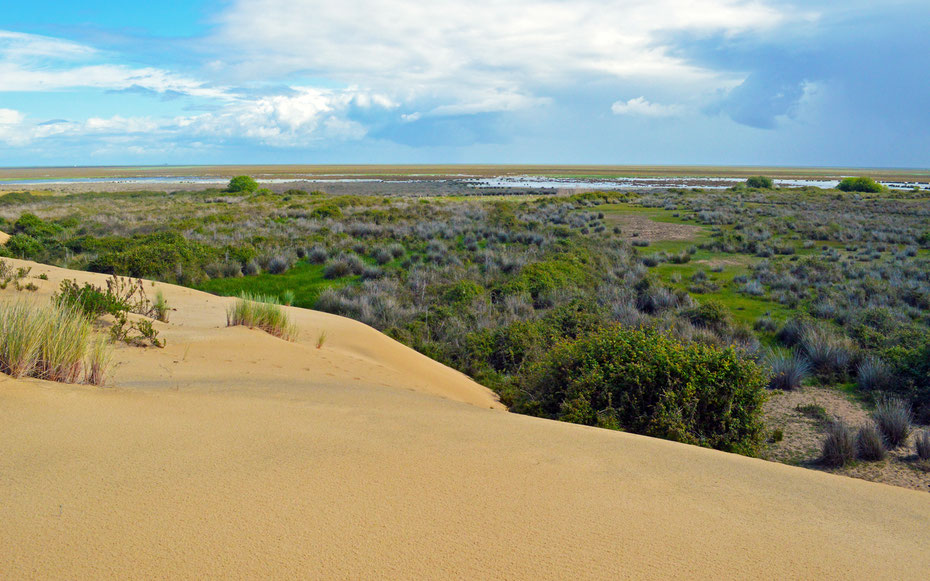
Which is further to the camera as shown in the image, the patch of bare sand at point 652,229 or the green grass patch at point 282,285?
the patch of bare sand at point 652,229

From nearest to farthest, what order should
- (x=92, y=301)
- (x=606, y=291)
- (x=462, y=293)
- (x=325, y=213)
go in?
(x=92, y=301) → (x=462, y=293) → (x=606, y=291) → (x=325, y=213)

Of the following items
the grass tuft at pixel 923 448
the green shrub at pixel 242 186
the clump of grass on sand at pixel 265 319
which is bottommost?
the grass tuft at pixel 923 448

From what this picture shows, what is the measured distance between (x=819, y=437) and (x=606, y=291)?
30.1 feet

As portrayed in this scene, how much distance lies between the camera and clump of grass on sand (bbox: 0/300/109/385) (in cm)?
487

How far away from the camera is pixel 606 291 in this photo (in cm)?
1680

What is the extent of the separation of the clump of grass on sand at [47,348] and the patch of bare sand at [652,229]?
92.3ft

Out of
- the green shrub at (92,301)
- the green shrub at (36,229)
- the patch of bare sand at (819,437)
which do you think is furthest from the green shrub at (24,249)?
the patch of bare sand at (819,437)

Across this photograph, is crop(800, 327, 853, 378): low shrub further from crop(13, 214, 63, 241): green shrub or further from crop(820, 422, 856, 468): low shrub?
crop(13, 214, 63, 241): green shrub

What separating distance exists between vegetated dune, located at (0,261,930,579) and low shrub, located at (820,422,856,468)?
209cm

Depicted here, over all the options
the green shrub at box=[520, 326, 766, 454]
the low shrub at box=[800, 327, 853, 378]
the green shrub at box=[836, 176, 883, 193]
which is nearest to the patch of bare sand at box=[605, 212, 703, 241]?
the low shrub at box=[800, 327, 853, 378]

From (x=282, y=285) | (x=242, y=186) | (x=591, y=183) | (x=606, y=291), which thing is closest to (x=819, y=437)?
(x=606, y=291)

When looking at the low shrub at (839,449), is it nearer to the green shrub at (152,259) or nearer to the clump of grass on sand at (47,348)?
the clump of grass on sand at (47,348)

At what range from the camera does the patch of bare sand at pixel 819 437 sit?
21.2ft

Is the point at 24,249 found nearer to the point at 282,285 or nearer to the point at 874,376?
the point at 282,285
